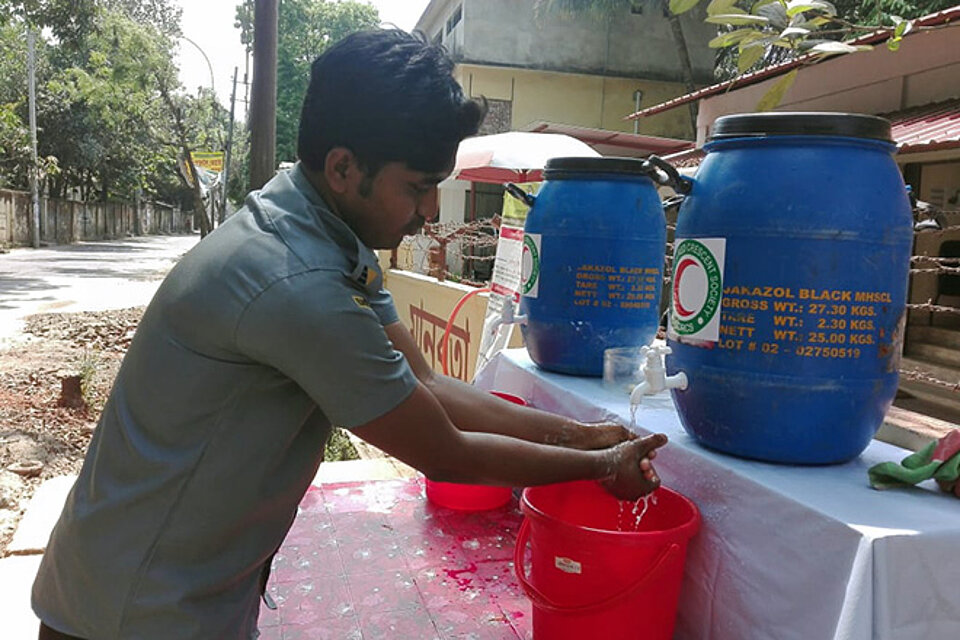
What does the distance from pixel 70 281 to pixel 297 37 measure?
18870 millimetres

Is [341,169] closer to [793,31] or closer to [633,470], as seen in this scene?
[633,470]

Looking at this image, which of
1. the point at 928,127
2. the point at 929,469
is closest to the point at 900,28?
the point at 929,469

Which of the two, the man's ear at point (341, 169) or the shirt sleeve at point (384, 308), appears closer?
the man's ear at point (341, 169)

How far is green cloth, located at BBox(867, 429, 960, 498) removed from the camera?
1.40 m

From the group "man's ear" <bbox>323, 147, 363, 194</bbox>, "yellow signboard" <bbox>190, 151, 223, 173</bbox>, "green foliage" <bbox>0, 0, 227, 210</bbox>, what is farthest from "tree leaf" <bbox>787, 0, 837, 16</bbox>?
"yellow signboard" <bbox>190, 151, 223, 173</bbox>

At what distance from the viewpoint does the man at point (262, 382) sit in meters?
1.17

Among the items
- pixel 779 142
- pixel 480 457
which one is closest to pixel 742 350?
pixel 779 142

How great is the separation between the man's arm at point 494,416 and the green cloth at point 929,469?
1.84 feet

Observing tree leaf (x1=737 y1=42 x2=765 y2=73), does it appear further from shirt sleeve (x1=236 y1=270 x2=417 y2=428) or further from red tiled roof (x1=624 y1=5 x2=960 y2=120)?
shirt sleeve (x1=236 y1=270 x2=417 y2=428)

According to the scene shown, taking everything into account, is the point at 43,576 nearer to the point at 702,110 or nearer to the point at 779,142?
the point at 779,142

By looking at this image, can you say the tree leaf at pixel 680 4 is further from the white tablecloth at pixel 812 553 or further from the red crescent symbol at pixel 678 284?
the white tablecloth at pixel 812 553

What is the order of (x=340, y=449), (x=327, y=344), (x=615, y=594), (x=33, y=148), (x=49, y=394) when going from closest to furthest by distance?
(x=327, y=344) → (x=615, y=594) → (x=340, y=449) → (x=49, y=394) → (x=33, y=148)

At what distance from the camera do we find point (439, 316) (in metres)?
6.46

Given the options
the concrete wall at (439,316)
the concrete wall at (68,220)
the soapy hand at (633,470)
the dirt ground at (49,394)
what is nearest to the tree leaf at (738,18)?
the soapy hand at (633,470)
